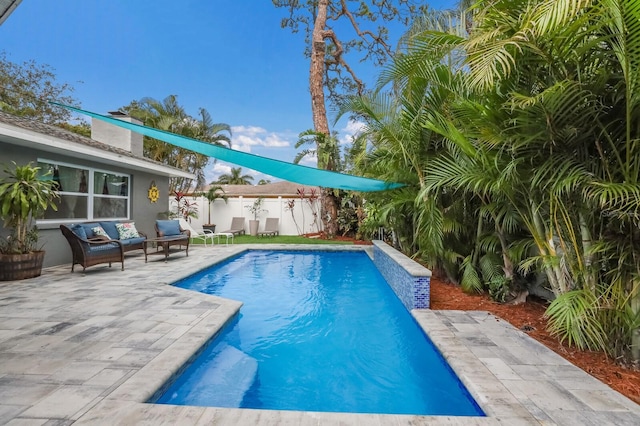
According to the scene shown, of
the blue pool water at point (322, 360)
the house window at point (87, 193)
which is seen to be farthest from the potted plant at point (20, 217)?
the blue pool water at point (322, 360)

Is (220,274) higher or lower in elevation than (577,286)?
lower

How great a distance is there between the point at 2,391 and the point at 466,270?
19.0ft

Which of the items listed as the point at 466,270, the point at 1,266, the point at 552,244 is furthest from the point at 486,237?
the point at 1,266

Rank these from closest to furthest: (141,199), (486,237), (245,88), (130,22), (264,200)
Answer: (486,237)
(141,199)
(264,200)
(130,22)
(245,88)

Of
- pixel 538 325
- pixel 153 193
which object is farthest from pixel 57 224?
pixel 538 325

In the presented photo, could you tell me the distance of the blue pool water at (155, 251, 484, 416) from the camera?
2.95m

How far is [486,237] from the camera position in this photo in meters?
5.41

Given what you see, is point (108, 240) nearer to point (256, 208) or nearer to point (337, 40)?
point (256, 208)

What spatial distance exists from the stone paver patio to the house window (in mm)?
3725

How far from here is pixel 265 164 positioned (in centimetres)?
686

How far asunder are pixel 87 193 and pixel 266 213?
8.77 metres

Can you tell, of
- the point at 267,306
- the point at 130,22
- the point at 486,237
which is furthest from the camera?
the point at 130,22

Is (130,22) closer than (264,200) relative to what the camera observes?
No

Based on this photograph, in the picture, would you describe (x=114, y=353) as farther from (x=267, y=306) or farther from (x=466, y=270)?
(x=466, y=270)
